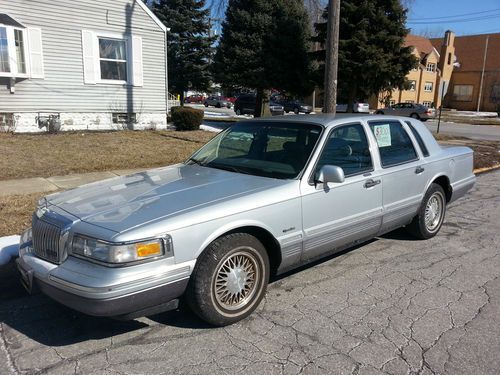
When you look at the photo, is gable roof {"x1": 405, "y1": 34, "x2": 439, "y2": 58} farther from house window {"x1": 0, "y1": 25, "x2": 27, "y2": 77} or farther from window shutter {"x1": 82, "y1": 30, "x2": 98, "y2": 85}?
house window {"x1": 0, "y1": 25, "x2": 27, "y2": 77}

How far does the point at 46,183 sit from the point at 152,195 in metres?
5.17

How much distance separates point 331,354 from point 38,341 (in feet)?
6.82

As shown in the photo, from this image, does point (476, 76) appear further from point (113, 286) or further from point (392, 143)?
point (113, 286)

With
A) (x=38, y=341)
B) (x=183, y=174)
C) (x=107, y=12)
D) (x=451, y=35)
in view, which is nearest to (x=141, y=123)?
(x=107, y=12)

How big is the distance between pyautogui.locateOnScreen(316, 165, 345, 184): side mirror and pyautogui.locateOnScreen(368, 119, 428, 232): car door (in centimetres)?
98

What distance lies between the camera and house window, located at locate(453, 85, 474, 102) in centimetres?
6012

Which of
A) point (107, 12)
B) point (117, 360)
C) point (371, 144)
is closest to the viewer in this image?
point (117, 360)

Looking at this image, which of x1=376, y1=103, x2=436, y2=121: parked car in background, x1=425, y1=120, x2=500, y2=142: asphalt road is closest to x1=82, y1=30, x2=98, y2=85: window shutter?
x1=425, y1=120, x2=500, y2=142: asphalt road

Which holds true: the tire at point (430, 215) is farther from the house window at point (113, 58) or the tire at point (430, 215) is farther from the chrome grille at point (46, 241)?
the house window at point (113, 58)

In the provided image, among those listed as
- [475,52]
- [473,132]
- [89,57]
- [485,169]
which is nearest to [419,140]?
[485,169]

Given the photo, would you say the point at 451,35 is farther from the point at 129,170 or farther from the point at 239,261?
the point at 239,261

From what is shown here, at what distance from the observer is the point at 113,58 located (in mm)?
14953

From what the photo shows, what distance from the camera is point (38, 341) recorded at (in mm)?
3252

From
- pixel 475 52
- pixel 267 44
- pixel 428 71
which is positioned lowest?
pixel 267 44
